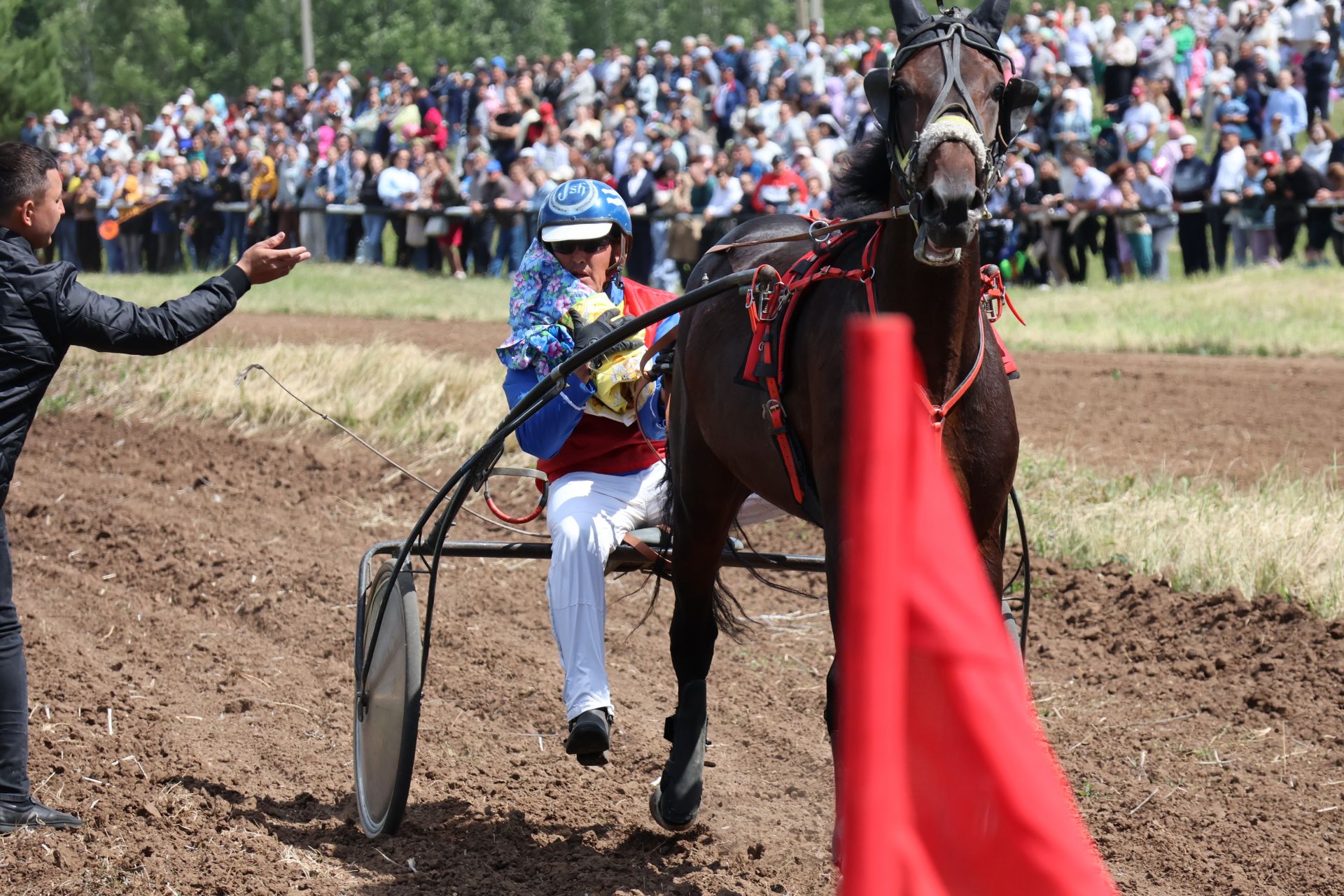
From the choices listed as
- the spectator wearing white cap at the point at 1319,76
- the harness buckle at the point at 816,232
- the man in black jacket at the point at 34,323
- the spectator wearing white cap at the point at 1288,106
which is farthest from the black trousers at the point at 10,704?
the spectator wearing white cap at the point at 1319,76

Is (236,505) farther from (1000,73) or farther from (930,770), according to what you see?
(930,770)

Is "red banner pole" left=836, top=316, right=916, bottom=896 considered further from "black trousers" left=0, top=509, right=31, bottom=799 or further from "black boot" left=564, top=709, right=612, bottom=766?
"black trousers" left=0, top=509, right=31, bottom=799

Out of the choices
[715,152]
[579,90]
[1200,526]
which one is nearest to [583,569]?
[1200,526]

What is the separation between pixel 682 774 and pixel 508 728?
1225mm

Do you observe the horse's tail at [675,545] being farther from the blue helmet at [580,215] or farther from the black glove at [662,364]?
the blue helmet at [580,215]

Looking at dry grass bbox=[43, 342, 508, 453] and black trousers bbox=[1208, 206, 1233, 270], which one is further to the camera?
black trousers bbox=[1208, 206, 1233, 270]

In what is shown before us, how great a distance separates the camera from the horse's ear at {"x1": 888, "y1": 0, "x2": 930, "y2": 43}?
11.8ft

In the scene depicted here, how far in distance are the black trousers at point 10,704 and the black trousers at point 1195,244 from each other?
13740 mm

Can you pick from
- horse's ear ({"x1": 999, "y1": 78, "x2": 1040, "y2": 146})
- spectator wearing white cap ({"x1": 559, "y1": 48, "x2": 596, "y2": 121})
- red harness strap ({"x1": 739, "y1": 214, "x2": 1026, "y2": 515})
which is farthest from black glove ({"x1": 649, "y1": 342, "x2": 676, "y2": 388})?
spectator wearing white cap ({"x1": 559, "y1": 48, "x2": 596, "y2": 121})

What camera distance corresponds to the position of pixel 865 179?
12.6 ft

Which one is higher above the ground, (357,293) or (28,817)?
(357,293)

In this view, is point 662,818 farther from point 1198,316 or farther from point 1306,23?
point 1306,23

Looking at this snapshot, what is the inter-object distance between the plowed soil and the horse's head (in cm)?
191

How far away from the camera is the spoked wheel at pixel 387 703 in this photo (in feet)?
14.1
